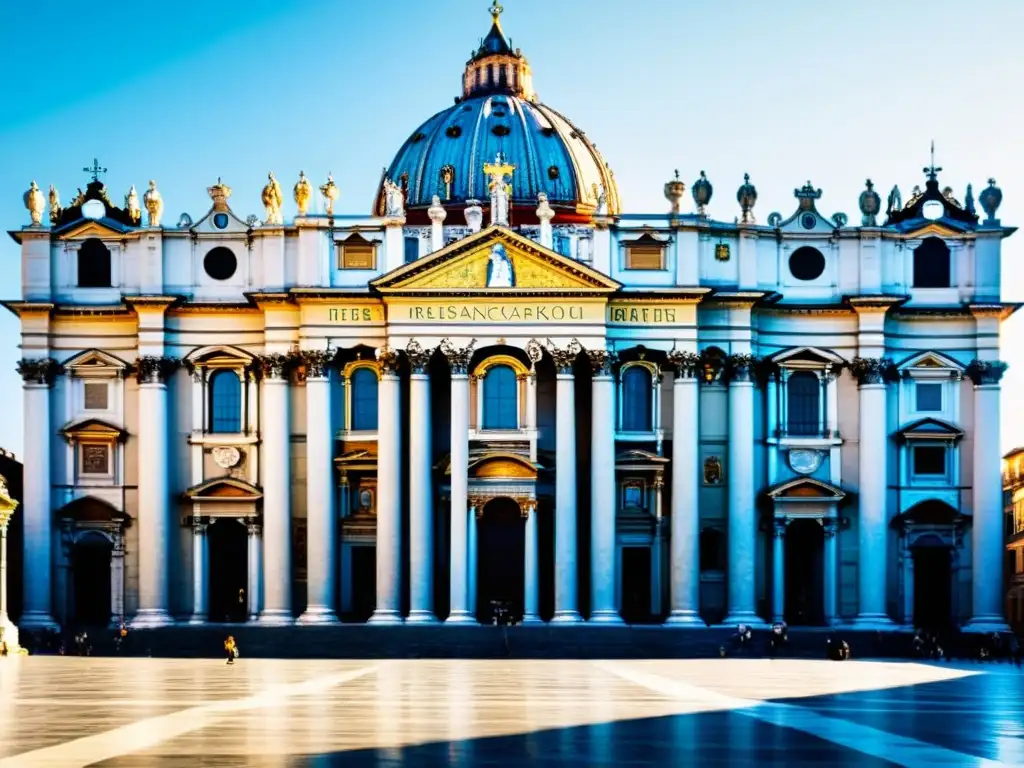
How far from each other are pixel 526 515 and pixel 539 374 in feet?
19.3

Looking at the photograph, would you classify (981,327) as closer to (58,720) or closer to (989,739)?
(989,739)

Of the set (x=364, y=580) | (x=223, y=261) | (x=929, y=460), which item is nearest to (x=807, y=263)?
(x=929, y=460)

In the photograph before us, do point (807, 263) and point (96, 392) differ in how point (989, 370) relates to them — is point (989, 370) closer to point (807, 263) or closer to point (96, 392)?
point (807, 263)

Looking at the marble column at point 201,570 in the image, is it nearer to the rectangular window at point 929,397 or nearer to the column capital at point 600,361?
the column capital at point 600,361

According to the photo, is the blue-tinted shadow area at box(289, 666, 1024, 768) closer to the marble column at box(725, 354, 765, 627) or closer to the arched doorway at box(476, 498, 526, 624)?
the marble column at box(725, 354, 765, 627)

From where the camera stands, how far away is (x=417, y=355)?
234 feet

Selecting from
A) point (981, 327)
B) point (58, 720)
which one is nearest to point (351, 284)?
point (981, 327)

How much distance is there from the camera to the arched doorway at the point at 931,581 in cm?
7544

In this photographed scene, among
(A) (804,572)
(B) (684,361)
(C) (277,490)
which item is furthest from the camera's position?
(A) (804,572)

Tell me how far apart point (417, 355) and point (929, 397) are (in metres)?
21.9

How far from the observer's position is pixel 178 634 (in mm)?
68812

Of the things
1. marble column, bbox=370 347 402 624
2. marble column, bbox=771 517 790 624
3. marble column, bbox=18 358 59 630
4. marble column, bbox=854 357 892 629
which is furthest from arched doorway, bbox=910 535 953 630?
marble column, bbox=18 358 59 630

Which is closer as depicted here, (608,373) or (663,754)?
(663,754)

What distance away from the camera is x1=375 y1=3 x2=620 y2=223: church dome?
96375 mm
